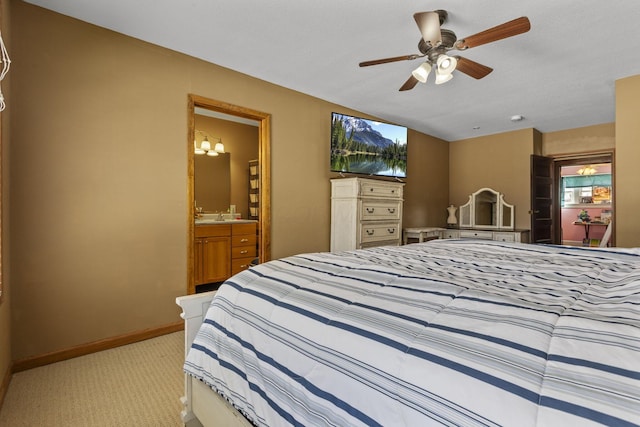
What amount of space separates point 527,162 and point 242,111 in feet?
15.3

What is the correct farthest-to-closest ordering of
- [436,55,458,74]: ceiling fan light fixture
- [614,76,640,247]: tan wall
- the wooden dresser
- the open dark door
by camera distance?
the open dark door < the wooden dresser < [614,76,640,247]: tan wall < [436,55,458,74]: ceiling fan light fixture

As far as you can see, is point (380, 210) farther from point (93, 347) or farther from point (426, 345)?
point (426, 345)

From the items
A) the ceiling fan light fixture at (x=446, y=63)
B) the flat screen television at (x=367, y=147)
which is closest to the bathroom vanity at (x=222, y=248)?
the flat screen television at (x=367, y=147)

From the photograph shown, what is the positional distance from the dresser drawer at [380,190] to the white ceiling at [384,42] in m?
1.06

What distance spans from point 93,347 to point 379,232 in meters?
3.09

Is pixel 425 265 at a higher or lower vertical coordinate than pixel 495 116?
lower

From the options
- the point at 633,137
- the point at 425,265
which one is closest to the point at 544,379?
the point at 425,265

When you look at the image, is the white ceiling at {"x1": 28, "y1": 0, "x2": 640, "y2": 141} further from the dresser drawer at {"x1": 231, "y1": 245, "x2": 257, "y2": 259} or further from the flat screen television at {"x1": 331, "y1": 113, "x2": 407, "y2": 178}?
the dresser drawer at {"x1": 231, "y1": 245, "x2": 257, "y2": 259}

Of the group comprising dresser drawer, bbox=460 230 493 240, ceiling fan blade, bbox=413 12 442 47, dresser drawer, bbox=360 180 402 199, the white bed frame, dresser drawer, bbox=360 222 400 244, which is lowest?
the white bed frame

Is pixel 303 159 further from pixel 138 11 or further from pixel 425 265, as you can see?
pixel 425 265

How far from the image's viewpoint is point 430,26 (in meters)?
2.10

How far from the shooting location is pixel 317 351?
2.93 ft

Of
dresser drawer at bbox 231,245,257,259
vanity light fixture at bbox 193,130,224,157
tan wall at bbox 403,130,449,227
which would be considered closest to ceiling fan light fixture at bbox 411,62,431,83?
tan wall at bbox 403,130,449,227

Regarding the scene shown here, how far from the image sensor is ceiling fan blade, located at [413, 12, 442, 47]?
6.56 feet
